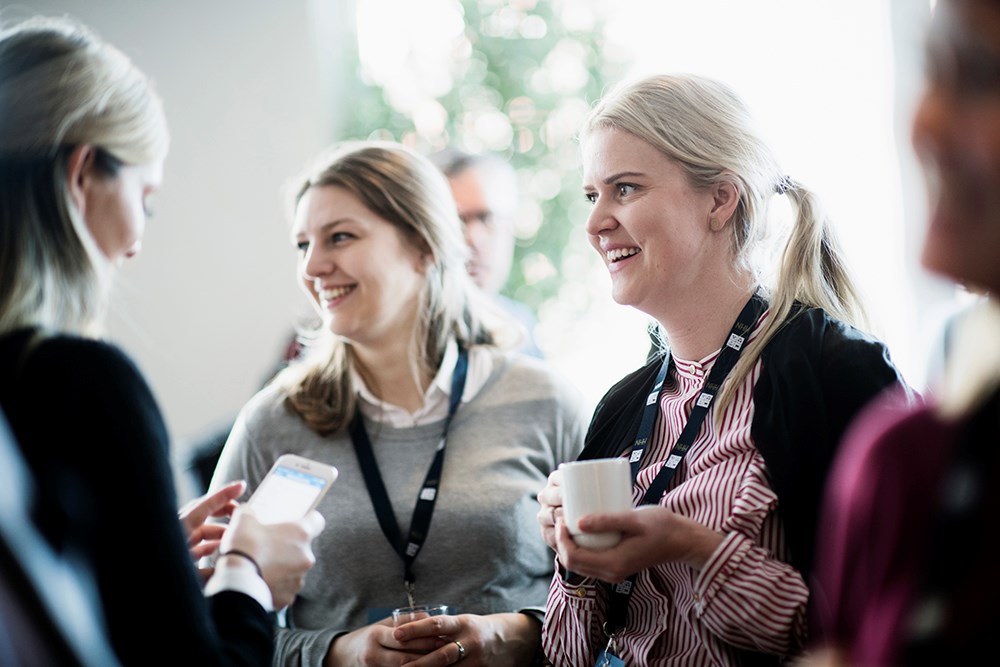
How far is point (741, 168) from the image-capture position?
2.02 metres

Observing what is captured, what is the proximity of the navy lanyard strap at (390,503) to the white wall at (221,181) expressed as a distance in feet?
9.20

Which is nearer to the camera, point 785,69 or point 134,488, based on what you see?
point 134,488

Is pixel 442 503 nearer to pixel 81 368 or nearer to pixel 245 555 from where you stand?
pixel 245 555

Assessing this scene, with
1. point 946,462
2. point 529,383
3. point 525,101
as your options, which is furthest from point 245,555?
point 525,101

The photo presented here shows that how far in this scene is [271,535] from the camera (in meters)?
1.63

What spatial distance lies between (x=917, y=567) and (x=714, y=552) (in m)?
0.75

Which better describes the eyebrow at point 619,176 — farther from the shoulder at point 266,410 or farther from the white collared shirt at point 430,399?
the shoulder at point 266,410

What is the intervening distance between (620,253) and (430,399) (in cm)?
80

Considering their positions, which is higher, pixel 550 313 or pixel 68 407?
pixel 68 407

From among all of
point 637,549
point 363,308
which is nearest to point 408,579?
point 363,308

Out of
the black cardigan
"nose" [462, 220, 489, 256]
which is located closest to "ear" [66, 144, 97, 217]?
the black cardigan

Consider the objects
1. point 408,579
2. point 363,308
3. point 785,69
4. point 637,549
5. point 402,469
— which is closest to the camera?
point 637,549

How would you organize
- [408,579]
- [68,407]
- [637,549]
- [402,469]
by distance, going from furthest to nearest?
[402,469] → [408,579] → [637,549] → [68,407]

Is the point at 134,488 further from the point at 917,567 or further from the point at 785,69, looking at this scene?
the point at 785,69
